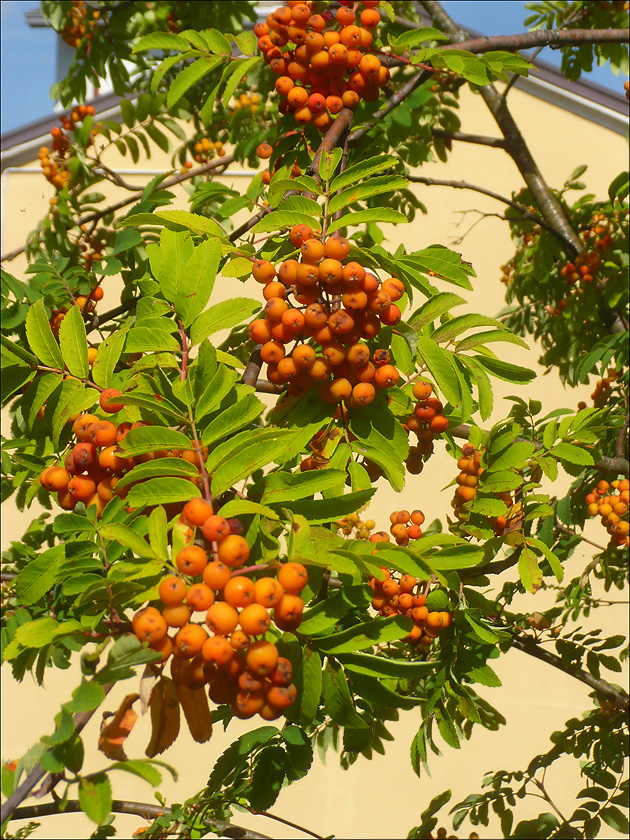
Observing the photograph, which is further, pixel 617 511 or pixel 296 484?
pixel 617 511

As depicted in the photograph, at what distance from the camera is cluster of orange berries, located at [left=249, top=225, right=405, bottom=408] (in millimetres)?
1231

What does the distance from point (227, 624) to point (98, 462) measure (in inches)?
17.6

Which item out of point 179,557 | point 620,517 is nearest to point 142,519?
point 179,557

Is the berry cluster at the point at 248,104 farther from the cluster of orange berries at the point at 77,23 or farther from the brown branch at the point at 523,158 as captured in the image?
the brown branch at the point at 523,158

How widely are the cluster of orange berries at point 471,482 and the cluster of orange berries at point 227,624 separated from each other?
80 centimetres

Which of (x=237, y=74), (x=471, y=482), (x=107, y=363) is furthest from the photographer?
(x=237, y=74)

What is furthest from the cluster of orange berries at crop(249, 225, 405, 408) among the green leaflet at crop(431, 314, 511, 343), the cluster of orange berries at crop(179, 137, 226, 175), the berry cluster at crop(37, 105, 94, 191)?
the cluster of orange berries at crop(179, 137, 226, 175)

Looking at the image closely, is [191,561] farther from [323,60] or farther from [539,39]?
[539,39]

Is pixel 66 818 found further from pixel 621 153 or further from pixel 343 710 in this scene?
pixel 621 153

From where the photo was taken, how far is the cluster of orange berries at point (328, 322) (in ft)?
4.04

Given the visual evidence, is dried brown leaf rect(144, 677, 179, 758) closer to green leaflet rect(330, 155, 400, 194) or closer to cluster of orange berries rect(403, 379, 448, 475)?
cluster of orange berries rect(403, 379, 448, 475)

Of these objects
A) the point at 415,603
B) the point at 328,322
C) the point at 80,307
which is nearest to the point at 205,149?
the point at 80,307

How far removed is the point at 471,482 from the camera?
5.50ft

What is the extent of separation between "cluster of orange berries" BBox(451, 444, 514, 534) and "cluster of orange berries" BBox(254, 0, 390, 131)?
0.93m
